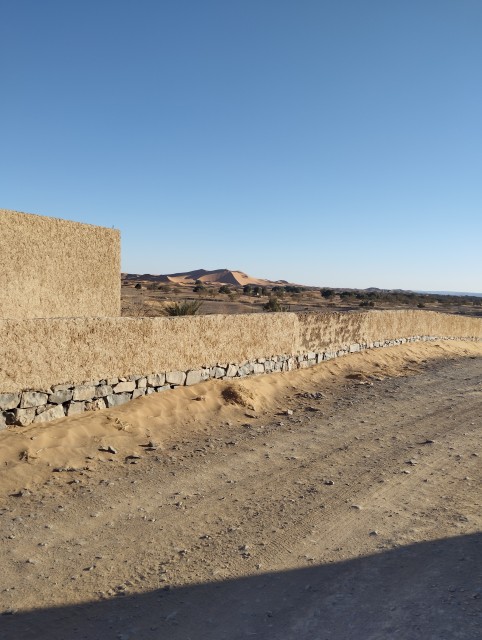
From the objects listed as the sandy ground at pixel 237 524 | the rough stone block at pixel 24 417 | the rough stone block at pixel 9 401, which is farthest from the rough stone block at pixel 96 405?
the rough stone block at pixel 9 401

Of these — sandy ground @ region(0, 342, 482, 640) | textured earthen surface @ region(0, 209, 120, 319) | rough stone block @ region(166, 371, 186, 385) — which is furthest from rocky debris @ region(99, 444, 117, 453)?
textured earthen surface @ region(0, 209, 120, 319)

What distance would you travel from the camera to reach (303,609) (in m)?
3.27

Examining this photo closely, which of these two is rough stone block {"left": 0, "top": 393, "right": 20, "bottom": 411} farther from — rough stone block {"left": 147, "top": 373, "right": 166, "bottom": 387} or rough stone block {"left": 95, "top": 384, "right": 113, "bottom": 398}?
rough stone block {"left": 147, "top": 373, "right": 166, "bottom": 387}

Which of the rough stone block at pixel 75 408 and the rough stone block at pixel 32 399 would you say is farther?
the rough stone block at pixel 75 408

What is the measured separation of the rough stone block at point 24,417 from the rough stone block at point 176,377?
2132 mm

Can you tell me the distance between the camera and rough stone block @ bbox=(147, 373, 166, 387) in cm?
739

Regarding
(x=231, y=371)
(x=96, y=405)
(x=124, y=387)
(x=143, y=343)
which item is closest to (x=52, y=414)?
(x=96, y=405)

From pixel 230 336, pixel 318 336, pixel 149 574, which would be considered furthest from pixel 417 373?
pixel 149 574

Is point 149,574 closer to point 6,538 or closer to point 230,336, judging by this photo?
point 6,538

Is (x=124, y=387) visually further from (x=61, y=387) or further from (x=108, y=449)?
(x=108, y=449)

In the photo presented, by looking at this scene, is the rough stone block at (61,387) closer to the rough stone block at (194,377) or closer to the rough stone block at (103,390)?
the rough stone block at (103,390)

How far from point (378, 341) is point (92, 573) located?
10.8 meters

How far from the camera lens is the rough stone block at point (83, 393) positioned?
647cm

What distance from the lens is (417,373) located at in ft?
39.1
